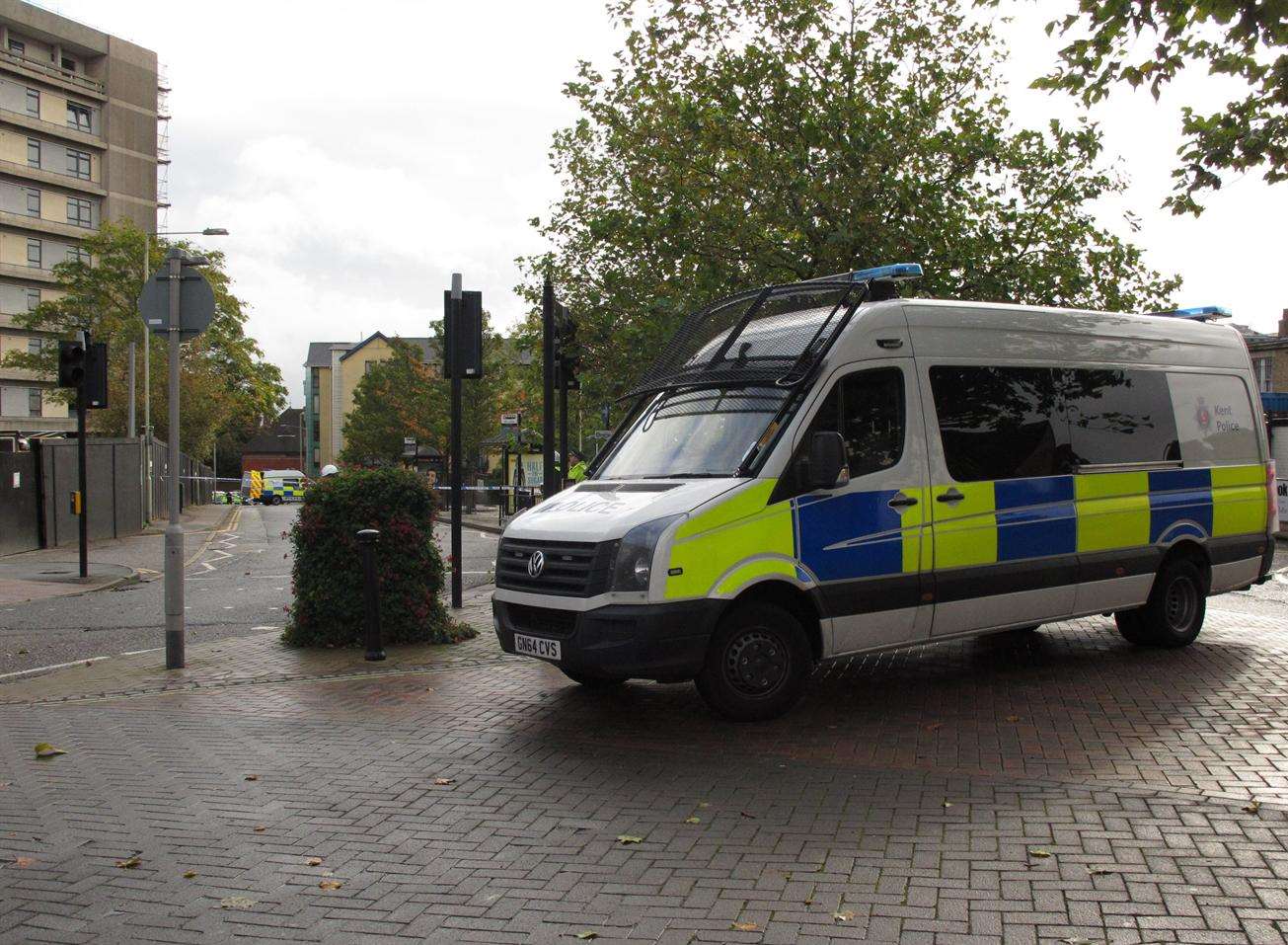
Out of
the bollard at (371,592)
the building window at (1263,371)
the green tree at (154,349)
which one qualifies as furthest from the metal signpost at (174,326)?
the building window at (1263,371)

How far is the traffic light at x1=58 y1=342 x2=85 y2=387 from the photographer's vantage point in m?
17.3

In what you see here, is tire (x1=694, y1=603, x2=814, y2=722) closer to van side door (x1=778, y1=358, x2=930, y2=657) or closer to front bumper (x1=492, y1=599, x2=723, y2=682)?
front bumper (x1=492, y1=599, x2=723, y2=682)

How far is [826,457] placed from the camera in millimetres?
6789

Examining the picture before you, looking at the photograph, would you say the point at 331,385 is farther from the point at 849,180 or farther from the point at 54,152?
the point at 849,180

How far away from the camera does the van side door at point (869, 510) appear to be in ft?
23.0

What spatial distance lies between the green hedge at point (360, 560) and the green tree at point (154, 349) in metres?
35.4

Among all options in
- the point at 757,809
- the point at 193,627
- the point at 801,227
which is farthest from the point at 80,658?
the point at 801,227

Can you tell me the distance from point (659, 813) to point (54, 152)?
258ft

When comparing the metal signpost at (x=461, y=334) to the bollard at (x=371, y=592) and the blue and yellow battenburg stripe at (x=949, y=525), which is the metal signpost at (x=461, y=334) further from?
the blue and yellow battenburg stripe at (x=949, y=525)

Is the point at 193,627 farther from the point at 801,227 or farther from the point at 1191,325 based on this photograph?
the point at 1191,325

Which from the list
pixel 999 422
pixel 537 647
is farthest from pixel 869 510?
pixel 537 647

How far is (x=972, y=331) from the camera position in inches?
317

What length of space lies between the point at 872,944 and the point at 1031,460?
5.14m

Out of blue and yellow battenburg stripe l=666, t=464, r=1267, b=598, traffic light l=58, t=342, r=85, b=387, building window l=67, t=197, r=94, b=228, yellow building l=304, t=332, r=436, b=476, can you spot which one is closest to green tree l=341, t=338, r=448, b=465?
building window l=67, t=197, r=94, b=228
